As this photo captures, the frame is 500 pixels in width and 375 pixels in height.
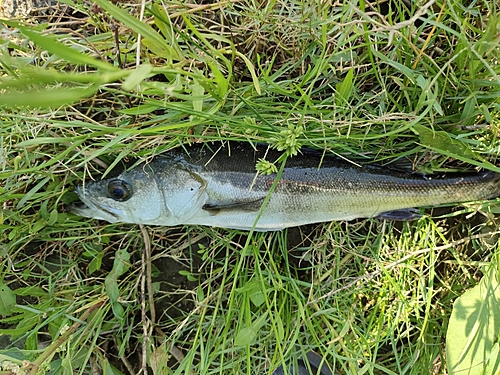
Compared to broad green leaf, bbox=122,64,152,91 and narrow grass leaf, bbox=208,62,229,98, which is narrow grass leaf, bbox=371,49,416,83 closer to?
narrow grass leaf, bbox=208,62,229,98

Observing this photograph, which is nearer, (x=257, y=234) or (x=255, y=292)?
(x=255, y=292)

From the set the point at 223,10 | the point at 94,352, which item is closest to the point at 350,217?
the point at 223,10

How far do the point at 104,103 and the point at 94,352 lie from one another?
5.47 feet

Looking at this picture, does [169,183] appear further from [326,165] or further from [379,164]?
[379,164]

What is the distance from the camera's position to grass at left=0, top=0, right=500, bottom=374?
204cm

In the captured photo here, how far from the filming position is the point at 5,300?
7.25 feet

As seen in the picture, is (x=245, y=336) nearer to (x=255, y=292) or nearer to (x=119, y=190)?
(x=255, y=292)

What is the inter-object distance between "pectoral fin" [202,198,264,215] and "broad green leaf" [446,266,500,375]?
1318mm

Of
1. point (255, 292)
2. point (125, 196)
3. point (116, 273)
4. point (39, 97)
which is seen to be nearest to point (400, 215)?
point (255, 292)

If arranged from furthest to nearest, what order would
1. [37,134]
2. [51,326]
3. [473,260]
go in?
[473,260] < [51,326] < [37,134]

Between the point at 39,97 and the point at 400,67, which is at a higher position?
the point at 39,97

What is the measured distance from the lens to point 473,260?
249 centimetres

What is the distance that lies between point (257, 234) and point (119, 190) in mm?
910

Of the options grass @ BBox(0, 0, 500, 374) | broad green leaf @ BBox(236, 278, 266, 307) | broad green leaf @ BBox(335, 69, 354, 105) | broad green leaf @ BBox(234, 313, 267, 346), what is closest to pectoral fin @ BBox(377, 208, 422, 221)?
grass @ BBox(0, 0, 500, 374)
